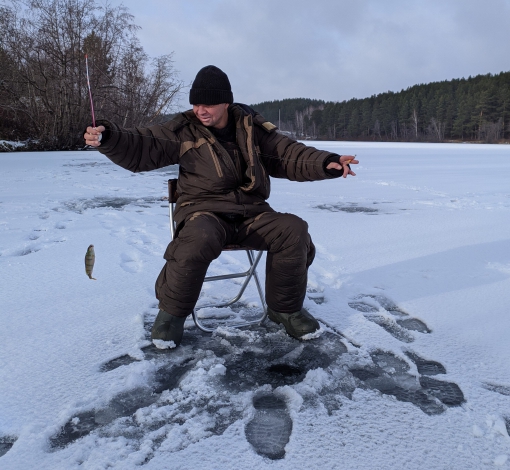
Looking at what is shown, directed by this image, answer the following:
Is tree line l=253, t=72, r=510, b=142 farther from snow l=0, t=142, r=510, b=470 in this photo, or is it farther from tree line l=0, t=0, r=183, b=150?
snow l=0, t=142, r=510, b=470

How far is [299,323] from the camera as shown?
7.93 feet

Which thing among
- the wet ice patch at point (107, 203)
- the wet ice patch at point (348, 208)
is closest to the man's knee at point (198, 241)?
the wet ice patch at point (107, 203)

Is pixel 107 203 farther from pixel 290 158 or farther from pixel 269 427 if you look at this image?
pixel 269 427

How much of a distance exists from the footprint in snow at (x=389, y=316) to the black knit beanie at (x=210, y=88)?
5.03ft

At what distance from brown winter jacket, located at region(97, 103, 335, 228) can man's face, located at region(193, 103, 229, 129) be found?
47mm

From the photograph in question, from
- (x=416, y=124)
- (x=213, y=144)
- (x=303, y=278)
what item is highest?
(x=416, y=124)

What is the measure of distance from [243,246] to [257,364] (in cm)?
62

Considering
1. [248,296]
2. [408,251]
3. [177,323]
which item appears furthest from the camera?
[408,251]

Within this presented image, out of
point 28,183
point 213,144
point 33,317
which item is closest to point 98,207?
point 28,183

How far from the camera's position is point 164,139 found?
2.40 metres

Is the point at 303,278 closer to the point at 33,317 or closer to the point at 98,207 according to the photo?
the point at 33,317

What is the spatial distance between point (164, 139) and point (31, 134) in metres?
21.6

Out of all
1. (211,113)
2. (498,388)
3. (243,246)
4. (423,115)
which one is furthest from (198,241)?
(423,115)

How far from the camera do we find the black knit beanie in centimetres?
237
